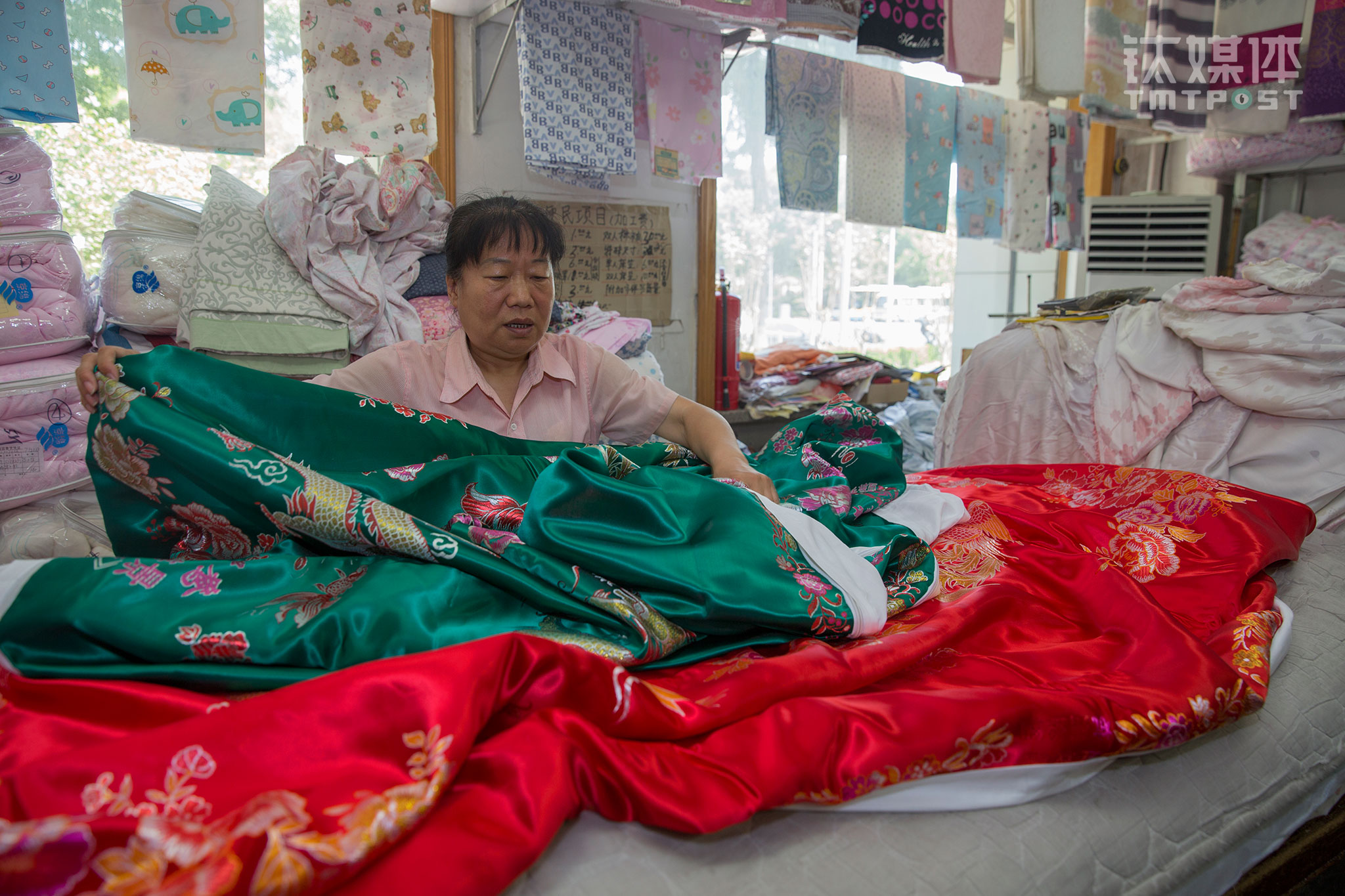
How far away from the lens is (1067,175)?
4.27 metres

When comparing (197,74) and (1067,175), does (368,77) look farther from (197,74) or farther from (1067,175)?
(1067,175)

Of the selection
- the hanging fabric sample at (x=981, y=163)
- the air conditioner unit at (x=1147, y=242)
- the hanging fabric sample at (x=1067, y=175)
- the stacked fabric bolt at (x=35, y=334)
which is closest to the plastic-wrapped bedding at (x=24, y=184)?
the stacked fabric bolt at (x=35, y=334)

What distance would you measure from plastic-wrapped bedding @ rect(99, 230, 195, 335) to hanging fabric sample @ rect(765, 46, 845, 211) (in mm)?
2220

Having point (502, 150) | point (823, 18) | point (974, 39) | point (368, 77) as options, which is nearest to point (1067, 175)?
point (974, 39)

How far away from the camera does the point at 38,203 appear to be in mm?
1822

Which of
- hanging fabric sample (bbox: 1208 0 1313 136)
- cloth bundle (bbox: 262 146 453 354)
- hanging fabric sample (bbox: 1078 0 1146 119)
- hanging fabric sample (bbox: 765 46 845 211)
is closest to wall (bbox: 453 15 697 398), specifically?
cloth bundle (bbox: 262 146 453 354)

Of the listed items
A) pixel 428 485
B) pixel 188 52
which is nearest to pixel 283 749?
pixel 428 485

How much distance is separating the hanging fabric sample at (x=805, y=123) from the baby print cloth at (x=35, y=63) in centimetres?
231

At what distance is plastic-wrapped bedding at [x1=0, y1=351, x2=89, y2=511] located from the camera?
1702 mm

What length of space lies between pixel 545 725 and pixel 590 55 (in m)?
2.63

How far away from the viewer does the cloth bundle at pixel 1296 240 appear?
353 centimetres

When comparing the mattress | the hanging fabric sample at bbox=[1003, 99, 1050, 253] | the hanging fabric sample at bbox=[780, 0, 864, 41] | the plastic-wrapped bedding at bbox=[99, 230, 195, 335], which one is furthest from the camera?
the hanging fabric sample at bbox=[1003, 99, 1050, 253]

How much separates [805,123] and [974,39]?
2.62 feet

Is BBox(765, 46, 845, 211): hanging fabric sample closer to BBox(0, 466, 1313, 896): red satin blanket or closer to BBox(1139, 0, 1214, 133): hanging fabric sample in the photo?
BBox(1139, 0, 1214, 133): hanging fabric sample
